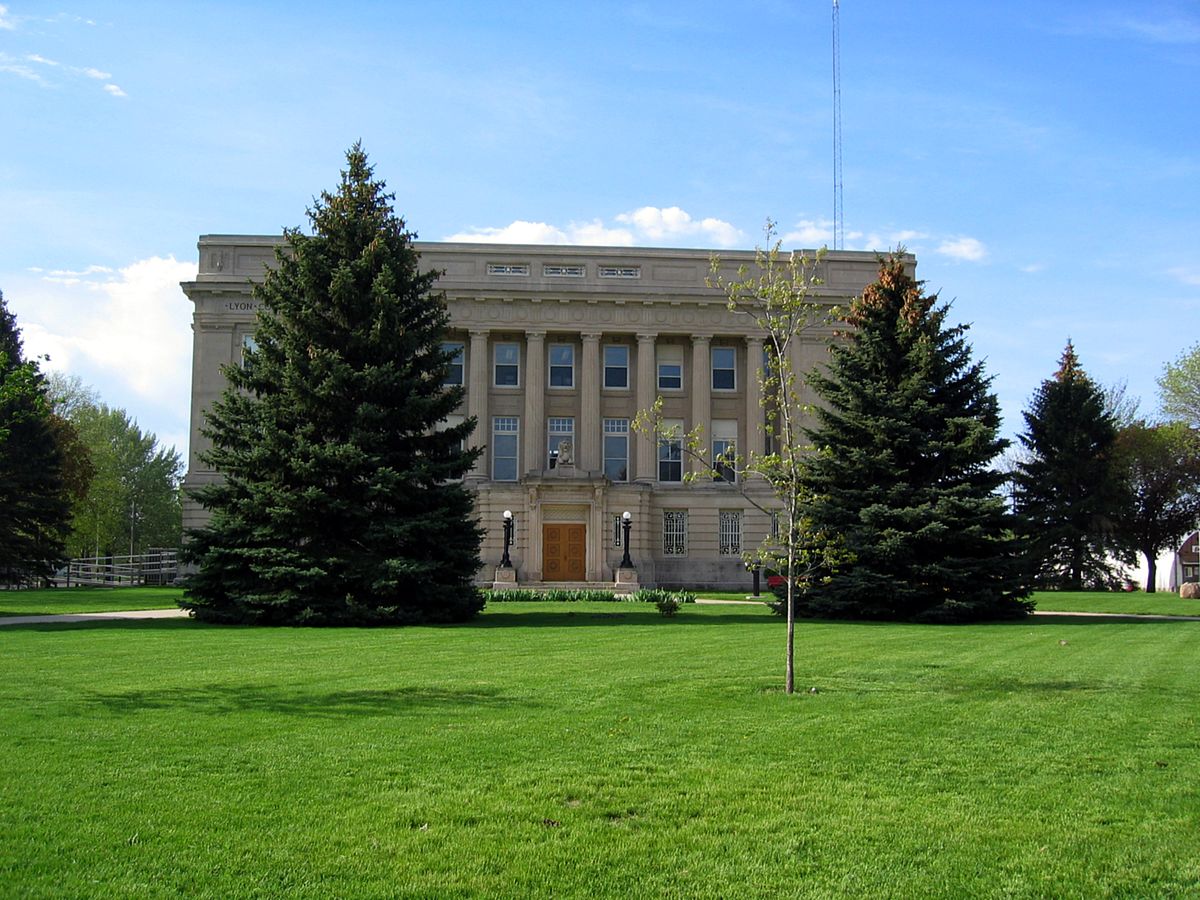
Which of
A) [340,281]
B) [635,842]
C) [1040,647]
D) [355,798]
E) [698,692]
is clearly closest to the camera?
[635,842]

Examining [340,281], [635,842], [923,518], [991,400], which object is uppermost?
[340,281]

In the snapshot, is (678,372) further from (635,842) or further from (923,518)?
(635,842)

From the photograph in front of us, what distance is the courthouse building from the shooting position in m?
53.9

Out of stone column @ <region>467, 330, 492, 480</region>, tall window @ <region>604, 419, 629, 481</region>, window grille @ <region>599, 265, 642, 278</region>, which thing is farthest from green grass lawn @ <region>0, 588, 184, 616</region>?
window grille @ <region>599, 265, 642, 278</region>

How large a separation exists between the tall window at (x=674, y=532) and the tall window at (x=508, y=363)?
10176mm

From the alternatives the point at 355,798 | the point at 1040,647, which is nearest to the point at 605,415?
the point at 1040,647

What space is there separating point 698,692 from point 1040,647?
31.1 ft

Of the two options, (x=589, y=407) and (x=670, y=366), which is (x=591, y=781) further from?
(x=670, y=366)

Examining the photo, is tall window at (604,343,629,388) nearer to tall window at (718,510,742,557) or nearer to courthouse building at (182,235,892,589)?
courthouse building at (182,235,892,589)

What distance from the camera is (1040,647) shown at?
1889 cm

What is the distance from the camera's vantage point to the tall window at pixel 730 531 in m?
54.6

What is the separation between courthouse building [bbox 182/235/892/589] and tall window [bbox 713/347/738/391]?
6 cm

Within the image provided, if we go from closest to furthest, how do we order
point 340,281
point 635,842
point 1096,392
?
1. point 635,842
2. point 340,281
3. point 1096,392

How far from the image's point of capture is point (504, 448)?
181ft
